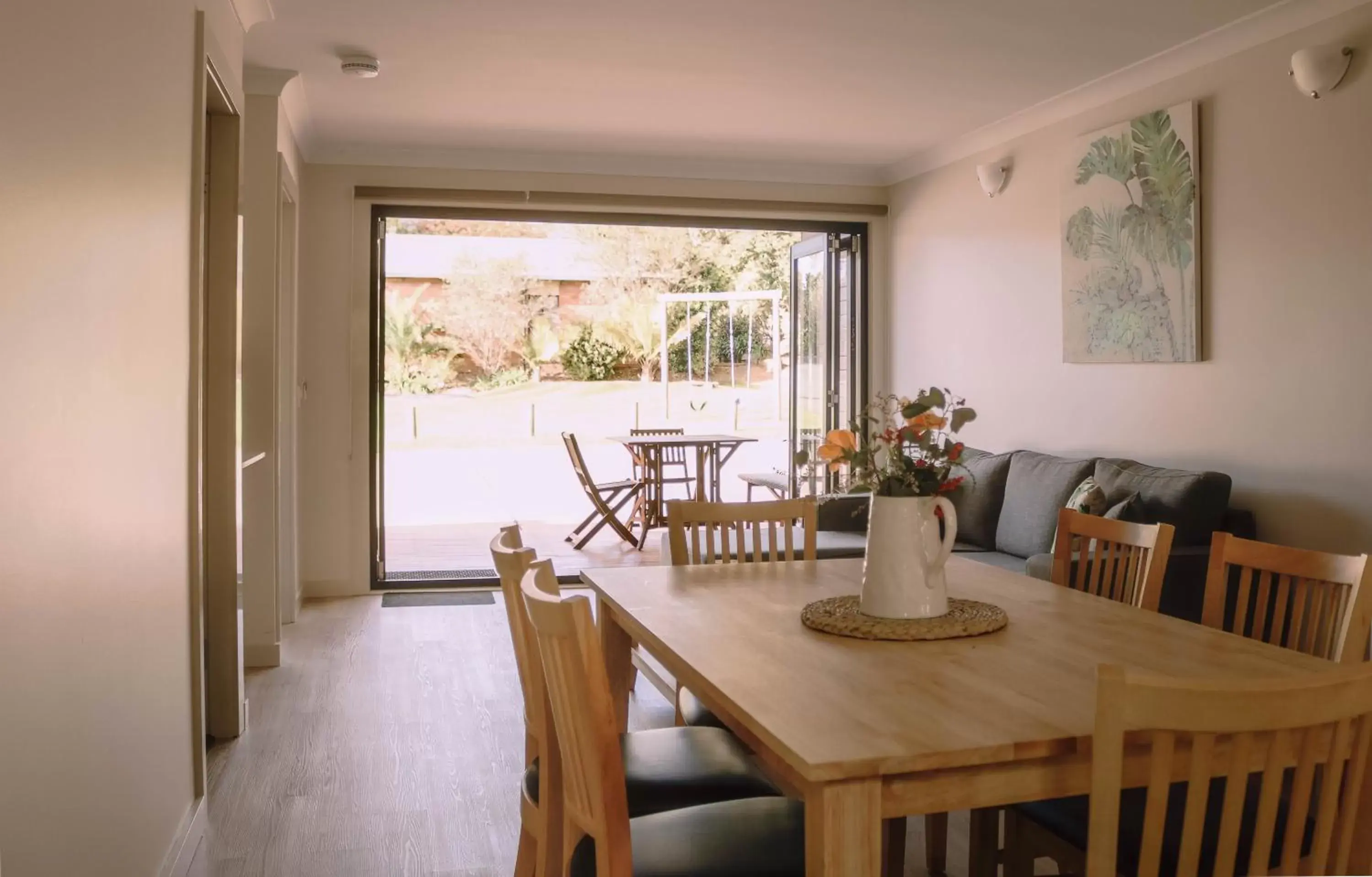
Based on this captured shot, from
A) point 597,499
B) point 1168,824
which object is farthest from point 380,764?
point 597,499

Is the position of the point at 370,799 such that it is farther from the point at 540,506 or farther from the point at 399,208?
the point at 540,506

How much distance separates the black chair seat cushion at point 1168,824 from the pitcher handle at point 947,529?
0.47 meters

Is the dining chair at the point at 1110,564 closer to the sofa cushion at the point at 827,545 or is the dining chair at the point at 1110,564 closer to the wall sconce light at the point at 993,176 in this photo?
the sofa cushion at the point at 827,545

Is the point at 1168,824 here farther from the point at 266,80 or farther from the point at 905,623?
the point at 266,80

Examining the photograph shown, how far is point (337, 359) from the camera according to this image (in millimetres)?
6477

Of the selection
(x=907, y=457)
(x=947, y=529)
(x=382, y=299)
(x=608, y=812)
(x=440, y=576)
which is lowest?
(x=440, y=576)

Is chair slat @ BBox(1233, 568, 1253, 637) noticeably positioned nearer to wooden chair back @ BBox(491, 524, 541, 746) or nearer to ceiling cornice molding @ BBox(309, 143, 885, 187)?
wooden chair back @ BBox(491, 524, 541, 746)

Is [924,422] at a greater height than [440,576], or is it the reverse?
[924,422]

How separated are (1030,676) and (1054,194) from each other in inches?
162

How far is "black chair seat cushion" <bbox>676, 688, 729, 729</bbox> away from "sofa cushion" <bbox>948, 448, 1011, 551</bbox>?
9.67 ft

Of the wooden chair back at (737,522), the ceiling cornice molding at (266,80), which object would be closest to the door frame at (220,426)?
the ceiling cornice molding at (266,80)

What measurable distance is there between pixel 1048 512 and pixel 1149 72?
1866mm

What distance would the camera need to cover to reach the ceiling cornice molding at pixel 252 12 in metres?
3.85

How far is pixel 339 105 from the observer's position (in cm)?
552
